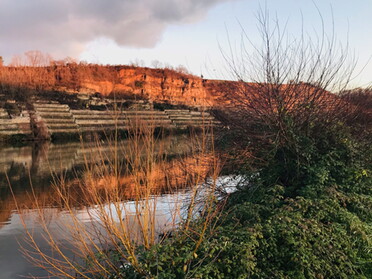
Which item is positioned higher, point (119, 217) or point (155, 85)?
point (155, 85)

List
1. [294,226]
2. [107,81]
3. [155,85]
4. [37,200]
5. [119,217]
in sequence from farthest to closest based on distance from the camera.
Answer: [155,85], [107,81], [37,200], [294,226], [119,217]

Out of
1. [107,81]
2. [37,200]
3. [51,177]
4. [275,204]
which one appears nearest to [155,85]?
[107,81]

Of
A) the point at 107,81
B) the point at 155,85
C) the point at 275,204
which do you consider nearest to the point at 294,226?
the point at 275,204

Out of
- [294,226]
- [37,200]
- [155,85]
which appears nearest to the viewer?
[294,226]

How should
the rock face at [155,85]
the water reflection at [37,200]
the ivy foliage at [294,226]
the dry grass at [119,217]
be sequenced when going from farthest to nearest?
the rock face at [155,85] → the water reflection at [37,200] → the ivy foliage at [294,226] → the dry grass at [119,217]

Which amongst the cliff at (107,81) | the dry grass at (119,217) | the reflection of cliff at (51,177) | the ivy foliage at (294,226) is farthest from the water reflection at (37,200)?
the cliff at (107,81)

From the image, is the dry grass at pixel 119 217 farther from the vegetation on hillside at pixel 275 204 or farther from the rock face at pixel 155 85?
the rock face at pixel 155 85

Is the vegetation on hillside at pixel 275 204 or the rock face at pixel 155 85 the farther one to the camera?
the rock face at pixel 155 85

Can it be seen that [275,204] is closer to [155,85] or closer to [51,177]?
[51,177]

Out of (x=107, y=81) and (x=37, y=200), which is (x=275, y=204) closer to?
(x=37, y=200)

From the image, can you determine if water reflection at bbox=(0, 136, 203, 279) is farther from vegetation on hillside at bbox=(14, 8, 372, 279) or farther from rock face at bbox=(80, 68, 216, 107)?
rock face at bbox=(80, 68, 216, 107)

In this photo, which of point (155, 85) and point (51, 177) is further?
point (155, 85)

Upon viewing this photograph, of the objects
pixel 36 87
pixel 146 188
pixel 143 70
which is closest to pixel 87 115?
pixel 36 87

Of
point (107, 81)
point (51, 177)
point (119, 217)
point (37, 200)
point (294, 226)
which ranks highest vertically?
point (107, 81)
